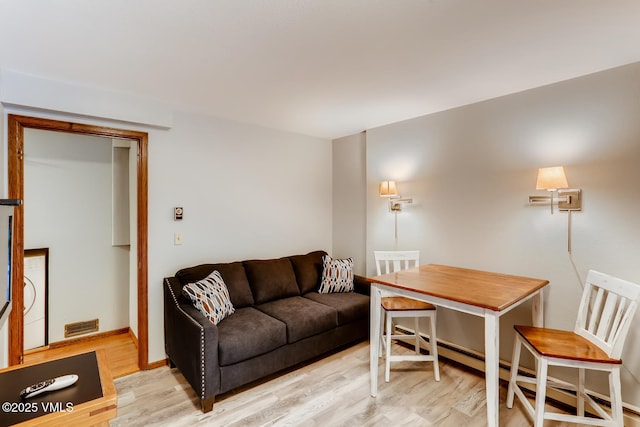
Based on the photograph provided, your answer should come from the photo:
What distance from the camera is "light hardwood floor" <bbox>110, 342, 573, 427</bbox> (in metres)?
2.12

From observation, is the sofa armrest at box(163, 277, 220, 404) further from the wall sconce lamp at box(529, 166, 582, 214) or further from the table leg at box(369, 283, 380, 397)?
the wall sconce lamp at box(529, 166, 582, 214)

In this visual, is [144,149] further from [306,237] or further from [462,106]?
[462,106]

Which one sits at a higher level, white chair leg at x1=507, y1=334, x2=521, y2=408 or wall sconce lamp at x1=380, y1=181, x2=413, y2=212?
wall sconce lamp at x1=380, y1=181, x2=413, y2=212

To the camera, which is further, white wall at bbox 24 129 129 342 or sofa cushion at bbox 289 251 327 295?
sofa cushion at bbox 289 251 327 295

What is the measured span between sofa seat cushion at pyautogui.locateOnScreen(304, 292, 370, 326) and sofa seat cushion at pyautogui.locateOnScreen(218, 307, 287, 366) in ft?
2.08

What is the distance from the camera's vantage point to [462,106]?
9.48 ft

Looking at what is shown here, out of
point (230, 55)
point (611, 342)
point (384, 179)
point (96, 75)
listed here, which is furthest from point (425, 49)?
point (96, 75)

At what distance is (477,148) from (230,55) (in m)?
2.19

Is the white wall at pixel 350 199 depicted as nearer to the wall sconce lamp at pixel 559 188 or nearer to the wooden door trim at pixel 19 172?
the wall sconce lamp at pixel 559 188

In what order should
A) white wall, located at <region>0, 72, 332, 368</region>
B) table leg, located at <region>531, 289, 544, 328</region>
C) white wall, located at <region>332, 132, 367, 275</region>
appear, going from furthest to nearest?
white wall, located at <region>332, 132, 367, 275</region> < white wall, located at <region>0, 72, 332, 368</region> < table leg, located at <region>531, 289, 544, 328</region>

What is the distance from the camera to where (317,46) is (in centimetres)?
183

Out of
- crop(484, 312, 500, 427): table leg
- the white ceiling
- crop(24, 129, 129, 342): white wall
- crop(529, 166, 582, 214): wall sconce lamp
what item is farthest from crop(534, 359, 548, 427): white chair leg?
crop(24, 129, 129, 342): white wall

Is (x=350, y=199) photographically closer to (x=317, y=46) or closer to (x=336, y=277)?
(x=336, y=277)

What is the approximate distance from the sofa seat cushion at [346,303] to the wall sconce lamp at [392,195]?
1024 mm
